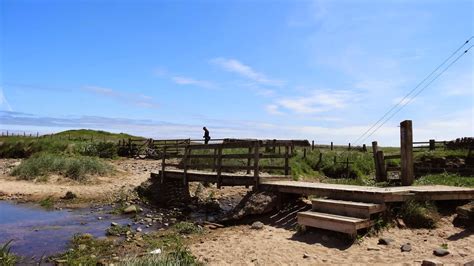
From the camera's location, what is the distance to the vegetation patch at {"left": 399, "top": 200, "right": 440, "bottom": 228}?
9023 millimetres

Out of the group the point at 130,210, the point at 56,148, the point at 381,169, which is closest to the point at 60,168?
the point at 130,210

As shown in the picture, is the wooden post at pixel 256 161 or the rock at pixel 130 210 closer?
the wooden post at pixel 256 161

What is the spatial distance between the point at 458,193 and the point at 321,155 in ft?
58.2

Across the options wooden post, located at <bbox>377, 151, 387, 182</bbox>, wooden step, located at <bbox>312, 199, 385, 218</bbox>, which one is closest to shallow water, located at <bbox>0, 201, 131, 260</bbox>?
wooden step, located at <bbox>312, 199, 385, 218</bbox>

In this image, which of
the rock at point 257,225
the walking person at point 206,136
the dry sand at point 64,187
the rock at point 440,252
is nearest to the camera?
the rock at point 440,252

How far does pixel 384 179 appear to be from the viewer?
48.2ft

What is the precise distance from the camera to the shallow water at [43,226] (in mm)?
9602

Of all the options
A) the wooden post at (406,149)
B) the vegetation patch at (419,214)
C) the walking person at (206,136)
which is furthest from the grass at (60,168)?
the vegetation patch at (419,214)

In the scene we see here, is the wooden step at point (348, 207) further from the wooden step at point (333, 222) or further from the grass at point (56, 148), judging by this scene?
the grass at point (56, 148)

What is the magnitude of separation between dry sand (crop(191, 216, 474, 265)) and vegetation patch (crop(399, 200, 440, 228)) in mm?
228

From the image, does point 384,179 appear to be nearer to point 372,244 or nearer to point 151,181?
point 372,244

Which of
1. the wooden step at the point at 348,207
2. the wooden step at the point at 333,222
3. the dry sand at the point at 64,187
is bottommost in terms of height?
the dry sand at the point at 64,187

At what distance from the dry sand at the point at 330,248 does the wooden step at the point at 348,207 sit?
20.9 inches

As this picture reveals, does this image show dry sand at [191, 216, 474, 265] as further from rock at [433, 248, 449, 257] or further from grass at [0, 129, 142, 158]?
grass at [0, 129, 142, 158]
